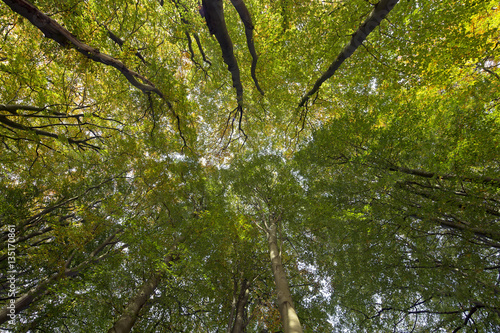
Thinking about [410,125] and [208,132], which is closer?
[410,125]

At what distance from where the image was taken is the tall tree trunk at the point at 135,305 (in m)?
5.37

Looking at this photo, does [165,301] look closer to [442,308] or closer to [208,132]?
[208,132]

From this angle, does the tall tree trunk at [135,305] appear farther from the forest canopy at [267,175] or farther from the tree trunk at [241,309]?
the tree trunk at [241,309]

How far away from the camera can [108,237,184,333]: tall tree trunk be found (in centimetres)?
537

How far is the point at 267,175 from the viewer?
8625 millimetres

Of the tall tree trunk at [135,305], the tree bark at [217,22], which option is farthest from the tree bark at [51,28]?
the tall tree trunk at [135,305]

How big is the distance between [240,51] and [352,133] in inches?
213

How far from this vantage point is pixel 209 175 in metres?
10.4

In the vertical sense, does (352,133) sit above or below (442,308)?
above

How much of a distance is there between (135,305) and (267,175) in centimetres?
656

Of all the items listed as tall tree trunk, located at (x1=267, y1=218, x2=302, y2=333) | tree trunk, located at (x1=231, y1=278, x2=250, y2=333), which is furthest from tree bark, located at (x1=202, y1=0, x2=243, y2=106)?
tree trunk, located at (x1=231, y1=278, x2=250, y2=333)

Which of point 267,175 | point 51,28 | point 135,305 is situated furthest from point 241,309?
point 51,28

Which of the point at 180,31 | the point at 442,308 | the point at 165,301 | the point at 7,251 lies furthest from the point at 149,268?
the point at 442,308

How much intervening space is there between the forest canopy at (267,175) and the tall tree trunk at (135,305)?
42 mm
